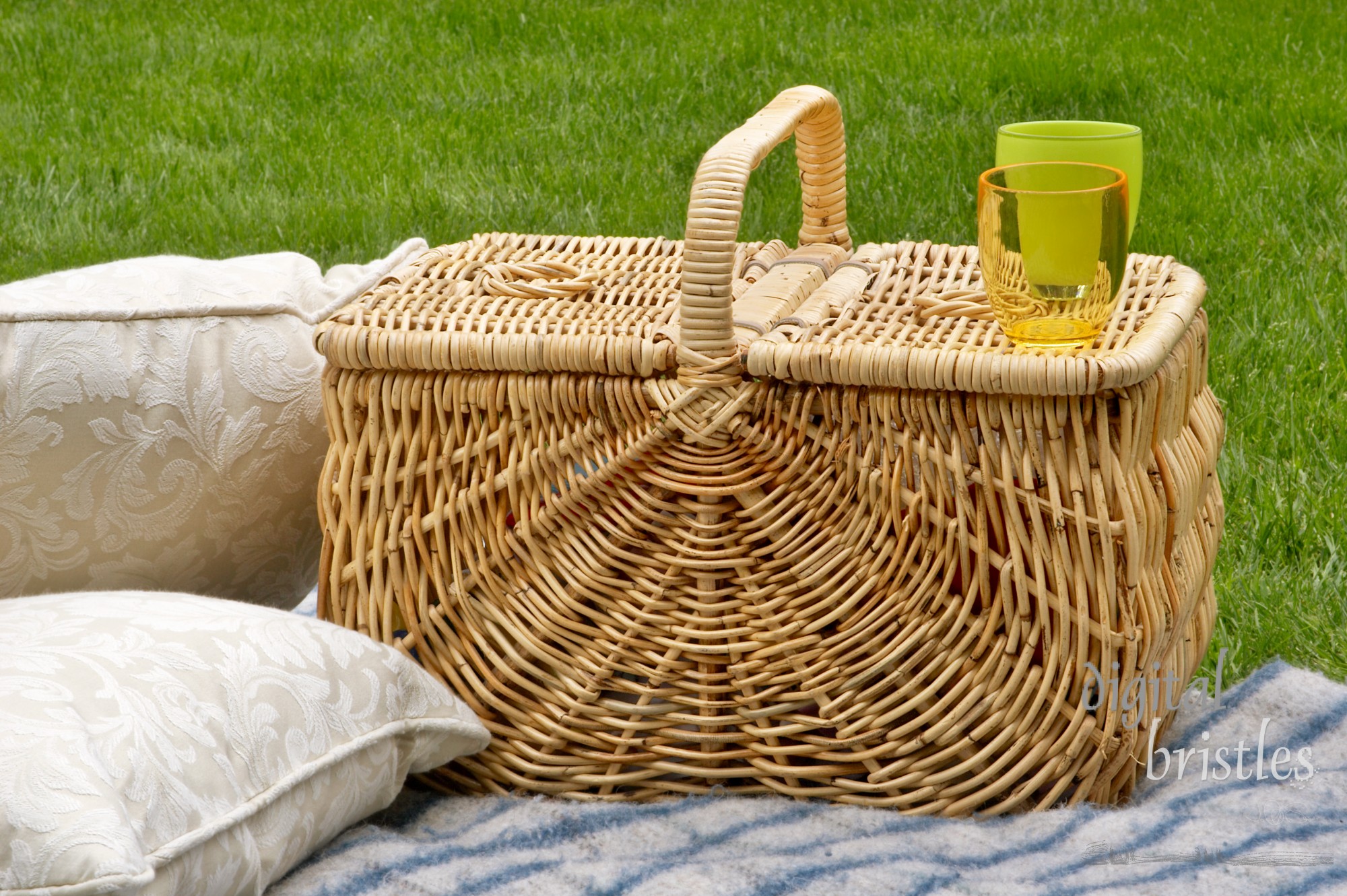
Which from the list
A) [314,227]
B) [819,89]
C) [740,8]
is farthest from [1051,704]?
[740,8]

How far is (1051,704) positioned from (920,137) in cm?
194

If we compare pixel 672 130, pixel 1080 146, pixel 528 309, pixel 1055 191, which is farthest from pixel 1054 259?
pixel 672 130

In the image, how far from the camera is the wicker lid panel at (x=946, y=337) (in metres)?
1.01

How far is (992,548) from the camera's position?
1.11 m

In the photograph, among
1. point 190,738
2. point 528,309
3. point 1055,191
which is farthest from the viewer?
point 528,309

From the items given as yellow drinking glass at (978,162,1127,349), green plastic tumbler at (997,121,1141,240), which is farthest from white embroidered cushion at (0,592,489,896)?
green plastic tumbler at (997,121,1141,240)

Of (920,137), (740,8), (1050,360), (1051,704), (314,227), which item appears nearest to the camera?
(1050,360)

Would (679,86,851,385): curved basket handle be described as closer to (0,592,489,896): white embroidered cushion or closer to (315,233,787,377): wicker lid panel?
(315,233,787,377): wicker lid panel

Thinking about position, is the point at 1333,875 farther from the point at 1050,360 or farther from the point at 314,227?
the point at 314,227

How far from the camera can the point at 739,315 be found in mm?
1215

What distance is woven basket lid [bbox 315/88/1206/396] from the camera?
1053 mm

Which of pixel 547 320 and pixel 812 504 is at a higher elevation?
pixel 547 320

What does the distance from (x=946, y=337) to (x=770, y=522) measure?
0.69ft

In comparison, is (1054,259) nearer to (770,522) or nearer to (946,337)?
(946,337)
